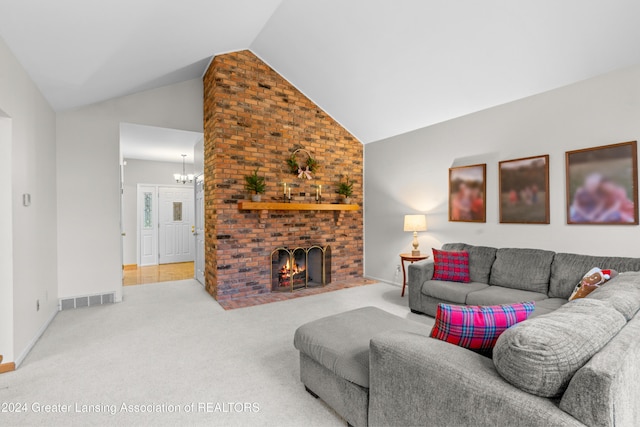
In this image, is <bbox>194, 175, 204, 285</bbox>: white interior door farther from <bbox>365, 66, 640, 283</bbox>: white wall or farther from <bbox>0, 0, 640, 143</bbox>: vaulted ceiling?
<bbox>365, 66, 640, 283</bbox>: white wall

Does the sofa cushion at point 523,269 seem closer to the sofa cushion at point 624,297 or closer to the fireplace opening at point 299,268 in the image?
the sofa cushion at point 624,297

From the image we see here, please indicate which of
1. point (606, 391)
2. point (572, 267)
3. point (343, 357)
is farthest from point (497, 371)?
point (572, 267)

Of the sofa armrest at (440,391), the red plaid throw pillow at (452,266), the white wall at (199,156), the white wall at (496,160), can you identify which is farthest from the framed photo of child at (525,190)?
the white wall at (199,156)

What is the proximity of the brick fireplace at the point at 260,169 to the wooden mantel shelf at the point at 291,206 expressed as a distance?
5.8 inches

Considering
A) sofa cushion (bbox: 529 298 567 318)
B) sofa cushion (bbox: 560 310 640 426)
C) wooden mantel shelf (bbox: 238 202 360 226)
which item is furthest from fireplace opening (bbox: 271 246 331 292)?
sofa cushion (bbox: 560 310 640 426)

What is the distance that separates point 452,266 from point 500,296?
27.9 inches

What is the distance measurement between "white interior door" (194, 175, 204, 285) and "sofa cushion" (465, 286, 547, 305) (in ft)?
13.7

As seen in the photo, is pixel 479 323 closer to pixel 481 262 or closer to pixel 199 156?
pixel 481 262

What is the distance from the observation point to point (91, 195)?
434cm

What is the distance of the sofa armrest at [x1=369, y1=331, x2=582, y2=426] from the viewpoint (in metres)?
1.06

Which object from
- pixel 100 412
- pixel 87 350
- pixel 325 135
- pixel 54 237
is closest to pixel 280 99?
pixel 325 135

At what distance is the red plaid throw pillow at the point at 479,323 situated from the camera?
1449 millimetres

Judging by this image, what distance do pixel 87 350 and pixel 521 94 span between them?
5.20m

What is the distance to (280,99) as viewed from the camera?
5129 mm
